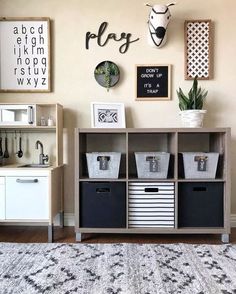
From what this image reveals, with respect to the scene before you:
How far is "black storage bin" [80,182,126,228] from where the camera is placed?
2371mm

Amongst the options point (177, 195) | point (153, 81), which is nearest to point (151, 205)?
point (177, 195)

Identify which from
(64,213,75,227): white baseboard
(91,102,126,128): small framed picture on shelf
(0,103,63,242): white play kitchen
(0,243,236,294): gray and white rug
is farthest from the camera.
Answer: (64,213,75,227): white baseboard

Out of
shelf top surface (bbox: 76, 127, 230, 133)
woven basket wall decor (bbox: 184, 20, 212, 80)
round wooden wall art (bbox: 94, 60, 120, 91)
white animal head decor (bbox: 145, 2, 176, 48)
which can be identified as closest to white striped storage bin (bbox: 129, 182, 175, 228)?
shelf top surface (bbox: 76, 127, 230, 133)

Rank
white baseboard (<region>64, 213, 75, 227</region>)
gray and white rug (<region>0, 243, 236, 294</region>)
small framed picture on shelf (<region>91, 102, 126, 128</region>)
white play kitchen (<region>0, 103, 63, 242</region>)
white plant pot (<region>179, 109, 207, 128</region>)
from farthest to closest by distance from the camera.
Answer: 1. white baseboard (<region>64, 213, 75, 227</region>)
2. small framed picture on shelf (<region>91, 102, 126, 128</region>)
3. white plant pot (<region>179, 109, 207, 128</region>)
4. white play kitchen (<region>0, 103, 63, 242</region>)
5. gray and white rug (<region>0, 243, 236, 294</region>)

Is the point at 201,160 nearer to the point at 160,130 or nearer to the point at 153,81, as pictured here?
the point at 160,130

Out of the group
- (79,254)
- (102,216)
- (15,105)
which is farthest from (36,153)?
(79,254)

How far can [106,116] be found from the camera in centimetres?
269

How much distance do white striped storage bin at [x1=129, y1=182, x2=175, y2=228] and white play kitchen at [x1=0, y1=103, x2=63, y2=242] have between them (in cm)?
70

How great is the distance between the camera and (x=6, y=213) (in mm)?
2332

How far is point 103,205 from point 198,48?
5.80 ft

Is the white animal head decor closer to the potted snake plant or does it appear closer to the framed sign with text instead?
the framed sign with text

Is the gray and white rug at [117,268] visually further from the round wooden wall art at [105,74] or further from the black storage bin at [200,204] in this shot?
the round wooden wall art at [105,74]

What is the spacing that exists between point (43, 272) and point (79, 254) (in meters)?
0.35

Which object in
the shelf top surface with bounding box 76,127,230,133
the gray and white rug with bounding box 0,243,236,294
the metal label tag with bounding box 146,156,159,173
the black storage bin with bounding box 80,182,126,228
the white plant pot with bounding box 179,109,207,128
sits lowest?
the gray and white rug with bounding box 0,243,236,294
